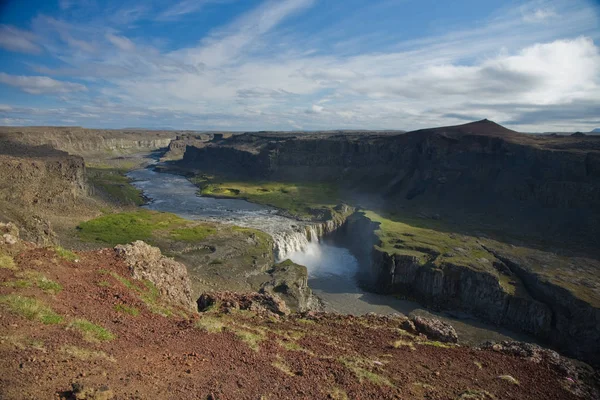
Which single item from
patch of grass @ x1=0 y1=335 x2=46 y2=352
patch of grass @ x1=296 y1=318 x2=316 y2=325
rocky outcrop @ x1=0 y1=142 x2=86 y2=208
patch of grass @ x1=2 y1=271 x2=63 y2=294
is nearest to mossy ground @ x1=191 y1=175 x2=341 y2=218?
rocky outcrop @ x1=0 y1=142 x2=86 y2=208

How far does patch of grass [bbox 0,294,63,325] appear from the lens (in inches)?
576

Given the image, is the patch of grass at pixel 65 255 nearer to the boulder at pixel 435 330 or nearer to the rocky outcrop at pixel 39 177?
the boulder at pixel 435 330

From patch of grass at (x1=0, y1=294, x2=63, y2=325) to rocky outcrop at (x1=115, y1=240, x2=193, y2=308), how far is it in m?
8.14

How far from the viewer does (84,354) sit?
13688 mm

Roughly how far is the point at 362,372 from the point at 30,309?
1550 cm

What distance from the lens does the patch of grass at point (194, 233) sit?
63.5m

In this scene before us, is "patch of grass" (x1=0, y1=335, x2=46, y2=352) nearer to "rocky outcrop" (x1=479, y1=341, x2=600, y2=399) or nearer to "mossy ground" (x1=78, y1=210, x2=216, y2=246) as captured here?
"rocky outcrop" (x1=479, y1=341, x2=600, y2=399)

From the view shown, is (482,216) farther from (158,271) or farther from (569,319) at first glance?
(158,271)

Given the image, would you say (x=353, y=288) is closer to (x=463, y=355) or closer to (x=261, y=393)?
(x=463, y=355)

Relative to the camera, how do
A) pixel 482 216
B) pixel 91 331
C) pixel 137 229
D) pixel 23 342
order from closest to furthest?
pixel 23 342 → pixel 91 331 → pixel 137 229 → pixel 482 216

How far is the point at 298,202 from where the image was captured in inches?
4326

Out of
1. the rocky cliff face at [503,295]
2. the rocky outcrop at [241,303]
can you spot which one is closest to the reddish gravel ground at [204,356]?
the rocky outcrop at [241,303]

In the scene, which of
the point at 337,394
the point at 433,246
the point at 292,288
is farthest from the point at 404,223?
the point at 337,394

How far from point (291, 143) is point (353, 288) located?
11417 cm
